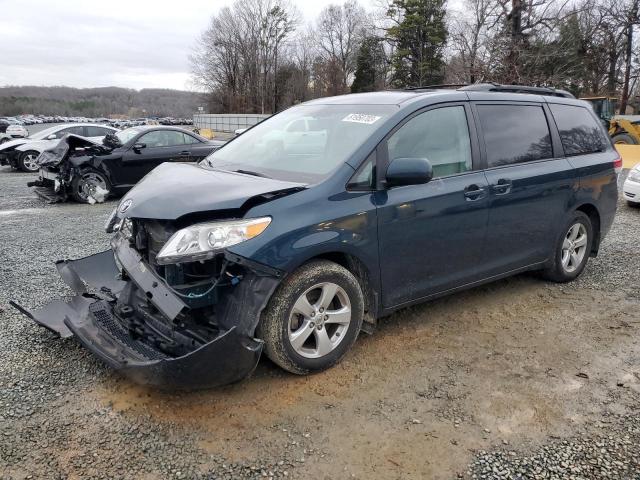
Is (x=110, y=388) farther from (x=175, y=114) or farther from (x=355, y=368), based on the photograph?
(x=175, y=114)

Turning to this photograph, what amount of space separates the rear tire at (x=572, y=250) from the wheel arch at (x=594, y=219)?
2.6 inches

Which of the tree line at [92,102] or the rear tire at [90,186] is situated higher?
the tree line at [92,102]

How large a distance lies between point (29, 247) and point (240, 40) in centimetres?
5956

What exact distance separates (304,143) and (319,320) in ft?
4.52

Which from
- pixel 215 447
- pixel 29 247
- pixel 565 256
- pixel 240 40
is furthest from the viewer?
pixel 240 40

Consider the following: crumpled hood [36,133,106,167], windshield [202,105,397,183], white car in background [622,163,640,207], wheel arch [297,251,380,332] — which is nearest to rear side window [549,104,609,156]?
windshield [202,105,397,183]

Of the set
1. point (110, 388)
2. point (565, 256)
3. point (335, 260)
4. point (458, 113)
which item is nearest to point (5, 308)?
point (110, 388)

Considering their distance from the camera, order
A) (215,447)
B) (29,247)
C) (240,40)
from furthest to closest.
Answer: (240,40) → (29,247) → (215,447)

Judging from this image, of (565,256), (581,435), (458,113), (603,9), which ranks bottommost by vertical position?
(581,435)

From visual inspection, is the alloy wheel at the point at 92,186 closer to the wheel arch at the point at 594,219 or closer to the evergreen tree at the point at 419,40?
the wheel arch at the point at 594,219

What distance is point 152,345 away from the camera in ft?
9.70

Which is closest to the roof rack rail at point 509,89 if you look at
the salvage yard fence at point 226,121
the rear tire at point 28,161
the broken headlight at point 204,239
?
the broken headlight at point 204,239

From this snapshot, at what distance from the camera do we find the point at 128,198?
10.9 feet

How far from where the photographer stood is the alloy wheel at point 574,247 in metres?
4.94
